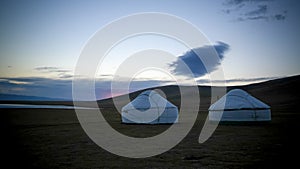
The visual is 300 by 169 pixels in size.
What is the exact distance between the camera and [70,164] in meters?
6.33

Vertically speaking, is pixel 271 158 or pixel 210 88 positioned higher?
pixel 210 88

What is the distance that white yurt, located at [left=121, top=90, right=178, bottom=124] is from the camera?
16.7 metres

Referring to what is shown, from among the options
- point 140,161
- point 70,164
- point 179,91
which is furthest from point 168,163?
point 179,91

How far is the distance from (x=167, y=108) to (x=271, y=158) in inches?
409

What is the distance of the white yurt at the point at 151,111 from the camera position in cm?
1666

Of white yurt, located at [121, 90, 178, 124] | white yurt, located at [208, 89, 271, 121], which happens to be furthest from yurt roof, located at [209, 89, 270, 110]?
white yurt, located at [121, 90, 178, 124]

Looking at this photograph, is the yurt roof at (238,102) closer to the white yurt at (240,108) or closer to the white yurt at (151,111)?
the white yurt at (240,108)

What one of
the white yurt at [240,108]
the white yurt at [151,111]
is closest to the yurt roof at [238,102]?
the white yurt at [240,108]

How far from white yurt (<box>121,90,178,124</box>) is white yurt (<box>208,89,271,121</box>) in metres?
3.01

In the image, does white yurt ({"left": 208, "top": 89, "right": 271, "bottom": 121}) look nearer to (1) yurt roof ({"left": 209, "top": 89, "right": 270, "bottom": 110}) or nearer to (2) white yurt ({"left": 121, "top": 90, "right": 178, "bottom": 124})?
(1) yurt roof ({"left": 209, "top": 89, "right": 270, "bottom": 110})

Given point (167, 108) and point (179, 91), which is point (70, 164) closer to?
point (167, 108)

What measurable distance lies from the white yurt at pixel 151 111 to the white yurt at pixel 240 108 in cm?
301

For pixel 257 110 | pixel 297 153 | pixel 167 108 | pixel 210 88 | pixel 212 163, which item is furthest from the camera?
pixel 210 88

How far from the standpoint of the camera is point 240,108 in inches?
604
